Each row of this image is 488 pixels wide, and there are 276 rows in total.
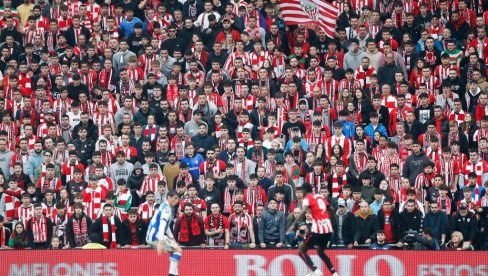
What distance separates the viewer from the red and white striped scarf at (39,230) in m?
28.6

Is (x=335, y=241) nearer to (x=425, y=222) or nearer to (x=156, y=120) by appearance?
(x=425, y=222)

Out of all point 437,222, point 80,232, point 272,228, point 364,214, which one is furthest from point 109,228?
point 437,222

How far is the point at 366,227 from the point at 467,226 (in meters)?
1.99

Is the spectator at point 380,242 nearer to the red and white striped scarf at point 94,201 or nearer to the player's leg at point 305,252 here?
the player's leg at point 305,252

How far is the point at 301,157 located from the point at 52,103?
249 inches

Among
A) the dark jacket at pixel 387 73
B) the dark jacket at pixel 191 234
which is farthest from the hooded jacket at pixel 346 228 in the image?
the dark jacket at pixel 387 73

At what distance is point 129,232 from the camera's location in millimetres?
28422

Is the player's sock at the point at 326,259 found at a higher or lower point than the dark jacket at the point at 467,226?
lower

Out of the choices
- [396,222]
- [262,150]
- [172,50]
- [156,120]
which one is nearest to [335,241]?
[396,222]

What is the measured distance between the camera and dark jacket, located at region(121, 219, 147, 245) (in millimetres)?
28375

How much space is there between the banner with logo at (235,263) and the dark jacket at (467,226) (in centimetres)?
198

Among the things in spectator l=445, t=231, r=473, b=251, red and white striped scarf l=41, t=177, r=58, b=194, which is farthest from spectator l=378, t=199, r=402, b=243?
red and white striped scarf l=41, t=177, r=58, b=194

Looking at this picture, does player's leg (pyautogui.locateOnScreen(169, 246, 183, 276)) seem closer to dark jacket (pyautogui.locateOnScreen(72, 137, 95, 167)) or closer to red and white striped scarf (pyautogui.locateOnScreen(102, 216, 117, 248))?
red and white striped scarf (pyautogui.locateOnScreen(102, 216, 117, 248))

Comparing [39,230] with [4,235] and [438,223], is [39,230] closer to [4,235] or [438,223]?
[4,235]
